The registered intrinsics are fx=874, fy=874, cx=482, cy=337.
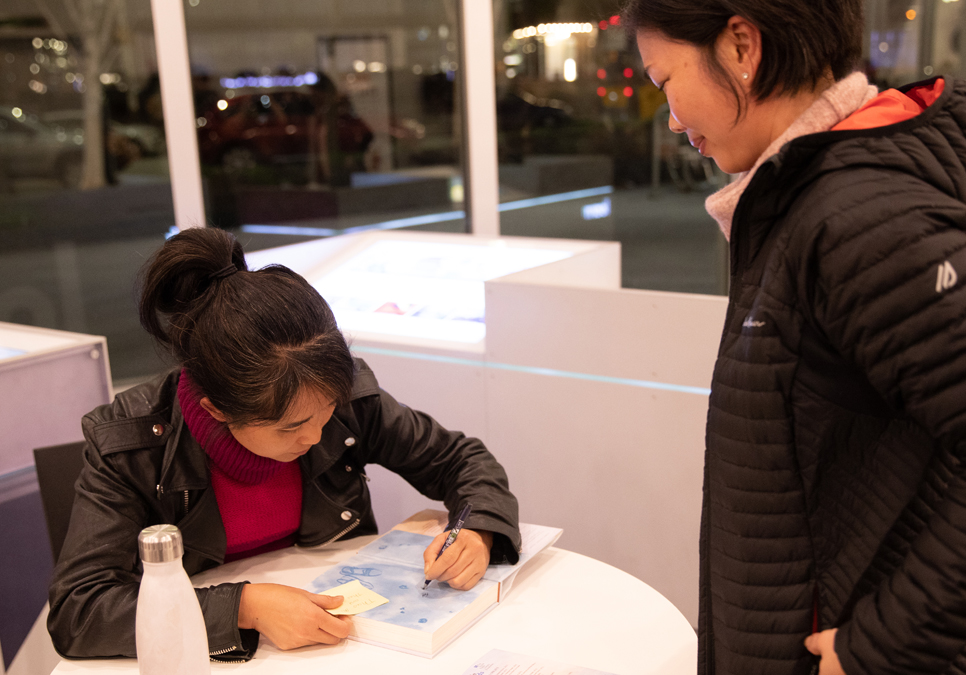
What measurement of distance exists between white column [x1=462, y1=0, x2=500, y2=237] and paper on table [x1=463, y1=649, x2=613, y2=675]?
11.0ft

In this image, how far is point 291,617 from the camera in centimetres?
123

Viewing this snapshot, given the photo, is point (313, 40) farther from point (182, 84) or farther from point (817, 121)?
point (817, 121)

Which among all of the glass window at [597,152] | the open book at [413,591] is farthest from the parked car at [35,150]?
the open book at [413,591]

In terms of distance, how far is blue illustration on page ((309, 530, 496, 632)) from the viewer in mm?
1255

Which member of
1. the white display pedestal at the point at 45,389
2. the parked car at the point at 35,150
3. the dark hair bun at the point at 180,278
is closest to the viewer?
the dark hair bun at the point at 180,278

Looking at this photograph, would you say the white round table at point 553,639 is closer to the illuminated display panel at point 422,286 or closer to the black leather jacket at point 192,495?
the black leather jacket at point 192,495

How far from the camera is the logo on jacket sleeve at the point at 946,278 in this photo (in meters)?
0.75

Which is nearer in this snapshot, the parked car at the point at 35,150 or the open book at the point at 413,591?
the open book at the point at 413,591

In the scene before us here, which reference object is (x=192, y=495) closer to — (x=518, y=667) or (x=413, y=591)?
(x=413, y=591)

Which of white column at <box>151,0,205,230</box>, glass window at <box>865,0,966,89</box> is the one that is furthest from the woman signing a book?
glass window at <box>865,0,966,89</box>

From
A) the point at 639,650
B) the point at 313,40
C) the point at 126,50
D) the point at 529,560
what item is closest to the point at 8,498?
the point at 529,560

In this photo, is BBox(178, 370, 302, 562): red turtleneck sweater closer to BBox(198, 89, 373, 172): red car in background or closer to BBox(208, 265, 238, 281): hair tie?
BBox(208, 265, 238, 281): hair tie

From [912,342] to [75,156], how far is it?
395cm

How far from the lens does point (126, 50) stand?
3.84m
